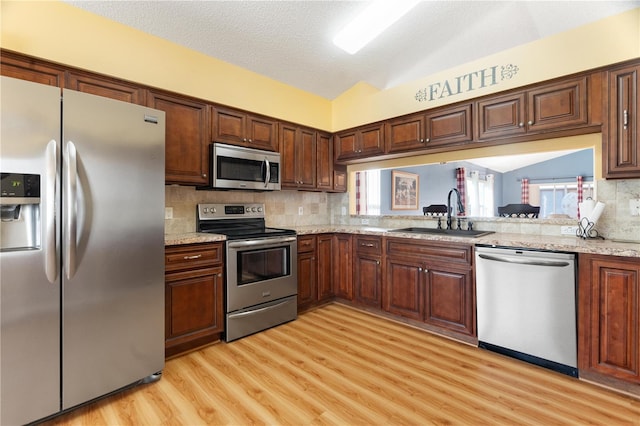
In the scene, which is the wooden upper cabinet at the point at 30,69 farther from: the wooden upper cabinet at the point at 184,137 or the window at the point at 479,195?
the window at the point at 479,195

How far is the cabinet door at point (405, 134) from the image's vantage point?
320cm

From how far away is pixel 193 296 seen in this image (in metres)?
2.46

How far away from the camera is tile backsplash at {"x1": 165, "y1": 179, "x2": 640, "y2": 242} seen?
7.66ft

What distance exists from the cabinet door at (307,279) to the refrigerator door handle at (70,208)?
6.56 feet

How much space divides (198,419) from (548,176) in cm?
324

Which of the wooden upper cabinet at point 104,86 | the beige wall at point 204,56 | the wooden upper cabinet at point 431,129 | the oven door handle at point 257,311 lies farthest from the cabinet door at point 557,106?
the wooden upper cabinet at point 104,86

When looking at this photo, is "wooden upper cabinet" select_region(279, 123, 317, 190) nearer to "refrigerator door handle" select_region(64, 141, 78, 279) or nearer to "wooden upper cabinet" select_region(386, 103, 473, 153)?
"wooden upper cabinet" select_region(386, 103, 473, 153)

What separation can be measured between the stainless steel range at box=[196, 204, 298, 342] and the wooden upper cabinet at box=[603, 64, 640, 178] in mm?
2662

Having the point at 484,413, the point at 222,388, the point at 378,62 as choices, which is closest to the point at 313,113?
the point at 378,62

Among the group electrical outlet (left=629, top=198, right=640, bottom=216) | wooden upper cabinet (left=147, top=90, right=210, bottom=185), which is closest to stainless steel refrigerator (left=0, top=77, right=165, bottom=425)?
wooden upper cabinet (left=147, top=90, right=210, bottom=185)

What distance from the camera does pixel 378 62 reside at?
3.51 metres

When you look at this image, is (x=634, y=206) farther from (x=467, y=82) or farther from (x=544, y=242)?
(x=467, y=82)

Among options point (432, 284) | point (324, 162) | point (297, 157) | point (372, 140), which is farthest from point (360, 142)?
point (432, 284)

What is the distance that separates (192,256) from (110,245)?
2.27 ft
